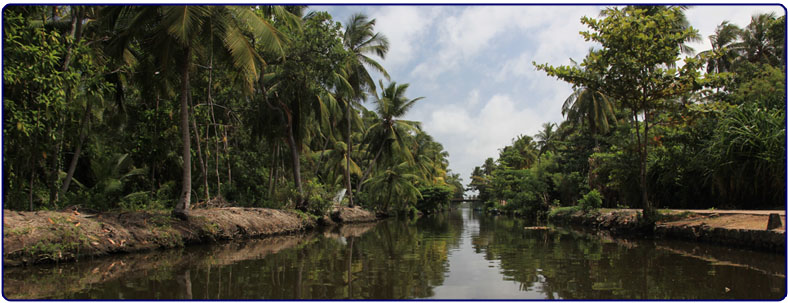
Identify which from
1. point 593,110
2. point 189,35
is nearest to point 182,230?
point 189,35

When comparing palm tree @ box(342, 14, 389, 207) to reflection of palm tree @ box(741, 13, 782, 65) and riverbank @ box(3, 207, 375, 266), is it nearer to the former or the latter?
riverbank @ box(3, 207, 375, 266)

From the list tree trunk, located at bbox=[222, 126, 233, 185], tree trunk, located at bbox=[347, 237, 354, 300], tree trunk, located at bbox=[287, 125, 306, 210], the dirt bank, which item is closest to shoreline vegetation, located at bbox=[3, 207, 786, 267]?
tree trunk, located at bbox=[287, 125, 306, 210]

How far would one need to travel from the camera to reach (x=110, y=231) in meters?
8.97

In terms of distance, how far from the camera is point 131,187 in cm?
1953

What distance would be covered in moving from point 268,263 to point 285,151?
18.5m

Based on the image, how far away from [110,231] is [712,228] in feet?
42.0

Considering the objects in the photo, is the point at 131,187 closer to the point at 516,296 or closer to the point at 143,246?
the point at 143,246

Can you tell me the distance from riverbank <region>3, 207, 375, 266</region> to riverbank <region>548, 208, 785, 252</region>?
11.2m

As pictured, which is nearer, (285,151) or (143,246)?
(143,246)

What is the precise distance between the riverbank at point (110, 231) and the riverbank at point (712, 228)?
1123 centimetres

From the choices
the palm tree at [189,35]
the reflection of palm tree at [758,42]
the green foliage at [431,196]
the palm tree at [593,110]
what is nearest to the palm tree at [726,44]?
the reflection of palm tree at [758,42]

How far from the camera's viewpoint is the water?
523cm

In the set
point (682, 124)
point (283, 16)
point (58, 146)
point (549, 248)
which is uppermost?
point (283, 16)

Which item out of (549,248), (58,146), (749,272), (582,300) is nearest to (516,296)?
(582,300)
